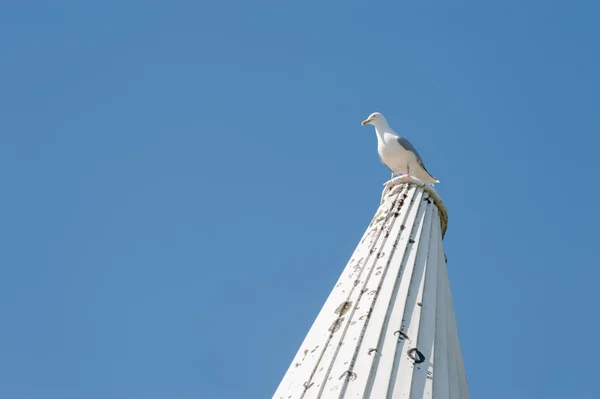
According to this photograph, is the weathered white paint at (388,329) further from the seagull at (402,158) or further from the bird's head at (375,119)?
the bird's head at (375,119)

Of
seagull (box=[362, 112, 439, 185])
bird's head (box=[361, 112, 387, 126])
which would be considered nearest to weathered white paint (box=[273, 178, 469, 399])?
seagull (box=[362, 112, 439, 185])

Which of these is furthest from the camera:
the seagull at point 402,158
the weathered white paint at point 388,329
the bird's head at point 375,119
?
the bird's head at point 375,119

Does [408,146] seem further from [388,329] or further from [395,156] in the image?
[388,329]

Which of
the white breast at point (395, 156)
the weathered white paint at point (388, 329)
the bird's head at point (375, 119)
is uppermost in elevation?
the bird's head at point (375, 119)

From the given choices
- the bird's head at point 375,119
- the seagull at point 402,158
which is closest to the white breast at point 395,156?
the seagull at point 402,158

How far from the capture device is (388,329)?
10.3 metres

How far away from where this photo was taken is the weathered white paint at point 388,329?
31.4 ft

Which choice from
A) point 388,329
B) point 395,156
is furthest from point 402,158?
point 388,329

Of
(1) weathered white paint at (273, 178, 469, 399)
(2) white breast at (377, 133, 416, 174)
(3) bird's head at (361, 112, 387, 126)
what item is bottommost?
(1) weathered white paint at (273, 178, 469, 399)

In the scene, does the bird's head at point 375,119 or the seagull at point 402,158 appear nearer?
the seagull at point 402,158

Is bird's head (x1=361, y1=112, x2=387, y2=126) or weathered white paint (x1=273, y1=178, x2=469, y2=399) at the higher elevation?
bird's head (x1=361, y1=112, x2=387, y2=126)

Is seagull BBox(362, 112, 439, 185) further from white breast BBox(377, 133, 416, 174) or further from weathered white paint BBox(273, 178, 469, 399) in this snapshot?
weathered white paint BBox(273, 178, 469, 399)

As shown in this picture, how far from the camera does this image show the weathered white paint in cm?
958

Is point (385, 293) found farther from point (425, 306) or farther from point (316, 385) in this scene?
point (316, 385)
